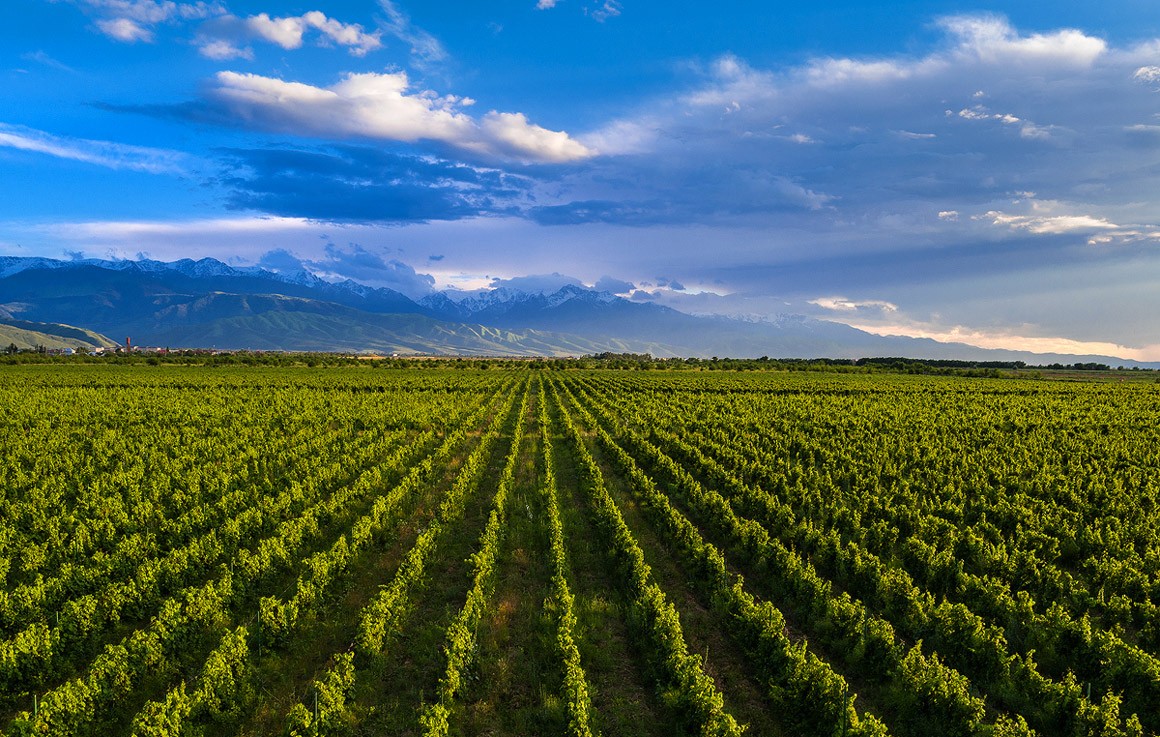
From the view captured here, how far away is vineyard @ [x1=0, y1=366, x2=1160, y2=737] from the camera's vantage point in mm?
9062

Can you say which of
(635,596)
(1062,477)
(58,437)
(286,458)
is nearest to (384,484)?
(286,458)

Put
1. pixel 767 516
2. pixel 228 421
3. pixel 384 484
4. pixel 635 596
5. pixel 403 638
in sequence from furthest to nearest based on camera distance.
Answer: pixel 228 421 → pixel 384 484 → pixel 767 516 → pixel 635 596 → pixel 403 638

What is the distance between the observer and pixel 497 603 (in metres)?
13.0

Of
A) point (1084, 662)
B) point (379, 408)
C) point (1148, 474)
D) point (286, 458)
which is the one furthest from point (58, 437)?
point (1148, 474)

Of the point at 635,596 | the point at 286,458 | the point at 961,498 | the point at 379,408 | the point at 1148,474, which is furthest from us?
the point at 379,408

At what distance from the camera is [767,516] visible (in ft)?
61.1

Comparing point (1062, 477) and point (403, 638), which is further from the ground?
point (1062, 477)

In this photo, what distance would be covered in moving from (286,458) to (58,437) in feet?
47.6

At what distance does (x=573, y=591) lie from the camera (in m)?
13.6

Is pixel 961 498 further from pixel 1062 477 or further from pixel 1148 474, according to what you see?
pixel 1148 474

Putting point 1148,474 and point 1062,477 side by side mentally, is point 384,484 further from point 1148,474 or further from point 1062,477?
point 1148,474

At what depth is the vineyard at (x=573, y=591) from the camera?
9062 millimetres

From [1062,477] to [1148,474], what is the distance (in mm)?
4660

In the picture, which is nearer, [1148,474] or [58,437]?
[1148,474]
